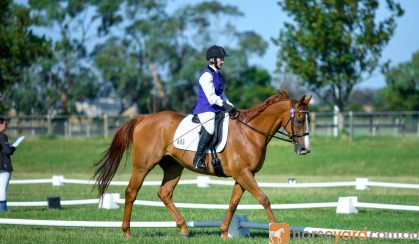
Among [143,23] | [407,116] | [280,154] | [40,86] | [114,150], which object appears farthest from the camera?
[143,23]

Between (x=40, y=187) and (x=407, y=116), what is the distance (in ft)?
91.4

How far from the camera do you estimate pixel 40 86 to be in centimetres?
6369

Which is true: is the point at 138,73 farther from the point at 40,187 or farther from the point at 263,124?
the point at 263,124

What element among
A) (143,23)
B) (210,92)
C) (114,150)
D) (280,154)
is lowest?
(280,154)

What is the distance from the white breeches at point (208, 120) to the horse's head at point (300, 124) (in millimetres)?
1318

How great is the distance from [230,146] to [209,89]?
40.7 inches

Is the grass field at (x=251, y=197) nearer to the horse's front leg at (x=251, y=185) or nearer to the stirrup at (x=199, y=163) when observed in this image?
the horse's front leg at (x=251, y=185)

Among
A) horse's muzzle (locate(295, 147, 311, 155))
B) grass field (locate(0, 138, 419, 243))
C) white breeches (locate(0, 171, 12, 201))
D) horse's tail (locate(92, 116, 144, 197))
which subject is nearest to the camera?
horse's muzzle (locate(295, 147, 311, 155))

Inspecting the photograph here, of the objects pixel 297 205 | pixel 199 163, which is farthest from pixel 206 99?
pixel 297 205

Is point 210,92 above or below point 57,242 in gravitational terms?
above

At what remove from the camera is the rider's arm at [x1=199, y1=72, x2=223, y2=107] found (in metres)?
12.3

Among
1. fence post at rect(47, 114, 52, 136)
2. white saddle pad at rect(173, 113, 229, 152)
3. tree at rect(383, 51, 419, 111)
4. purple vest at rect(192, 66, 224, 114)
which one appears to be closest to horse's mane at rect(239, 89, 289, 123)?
white saddle pad at rect(173, 113, 229, 152)

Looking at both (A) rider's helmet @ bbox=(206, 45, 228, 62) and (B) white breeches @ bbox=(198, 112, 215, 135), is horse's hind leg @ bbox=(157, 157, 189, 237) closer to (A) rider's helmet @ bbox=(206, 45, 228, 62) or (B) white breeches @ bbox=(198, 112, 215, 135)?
(B) white breeches @ bbox=(198, 112, 215, 135)

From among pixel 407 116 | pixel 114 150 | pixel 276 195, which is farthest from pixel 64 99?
pixel 114 150
